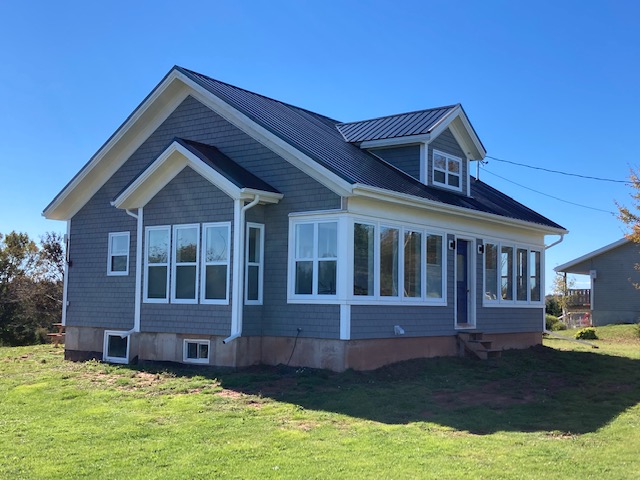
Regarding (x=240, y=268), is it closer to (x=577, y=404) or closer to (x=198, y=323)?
(x=198, y=323)

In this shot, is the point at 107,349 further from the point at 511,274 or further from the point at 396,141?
the point at 511,274

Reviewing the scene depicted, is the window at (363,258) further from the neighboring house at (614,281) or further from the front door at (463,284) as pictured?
the neighboring house at (614,281)

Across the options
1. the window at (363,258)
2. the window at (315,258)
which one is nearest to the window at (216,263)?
the window at (315,258)

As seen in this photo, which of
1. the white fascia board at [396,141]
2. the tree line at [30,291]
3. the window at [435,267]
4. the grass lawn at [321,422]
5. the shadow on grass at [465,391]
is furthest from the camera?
the tree line at [30,291]

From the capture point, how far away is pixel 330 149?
15367 mm

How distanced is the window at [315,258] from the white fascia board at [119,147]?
4998 mm

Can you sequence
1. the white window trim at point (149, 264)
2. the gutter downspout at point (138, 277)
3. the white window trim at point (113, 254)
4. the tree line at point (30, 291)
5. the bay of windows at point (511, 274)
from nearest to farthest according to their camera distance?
1. the white window trim at point (149, 264)
2. the gutter downspout at point (138, 277)
3. the white window trim at point (113, 254)
4. the bay of windows at point (511, 274)
5. the tree line at point (30, 291)

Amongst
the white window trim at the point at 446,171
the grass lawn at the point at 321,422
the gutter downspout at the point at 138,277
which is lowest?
the grass lawn at the point at 321,422

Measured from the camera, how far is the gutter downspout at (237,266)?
44.9ft

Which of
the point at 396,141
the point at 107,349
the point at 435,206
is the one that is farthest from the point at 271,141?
the point at 107,349

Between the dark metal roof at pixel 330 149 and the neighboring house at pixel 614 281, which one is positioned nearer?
the dark metal roof at pixel 330 149

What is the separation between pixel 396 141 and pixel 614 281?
24268 mm

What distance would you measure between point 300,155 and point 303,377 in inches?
170

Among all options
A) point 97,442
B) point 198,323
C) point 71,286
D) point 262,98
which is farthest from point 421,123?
point 97,442
